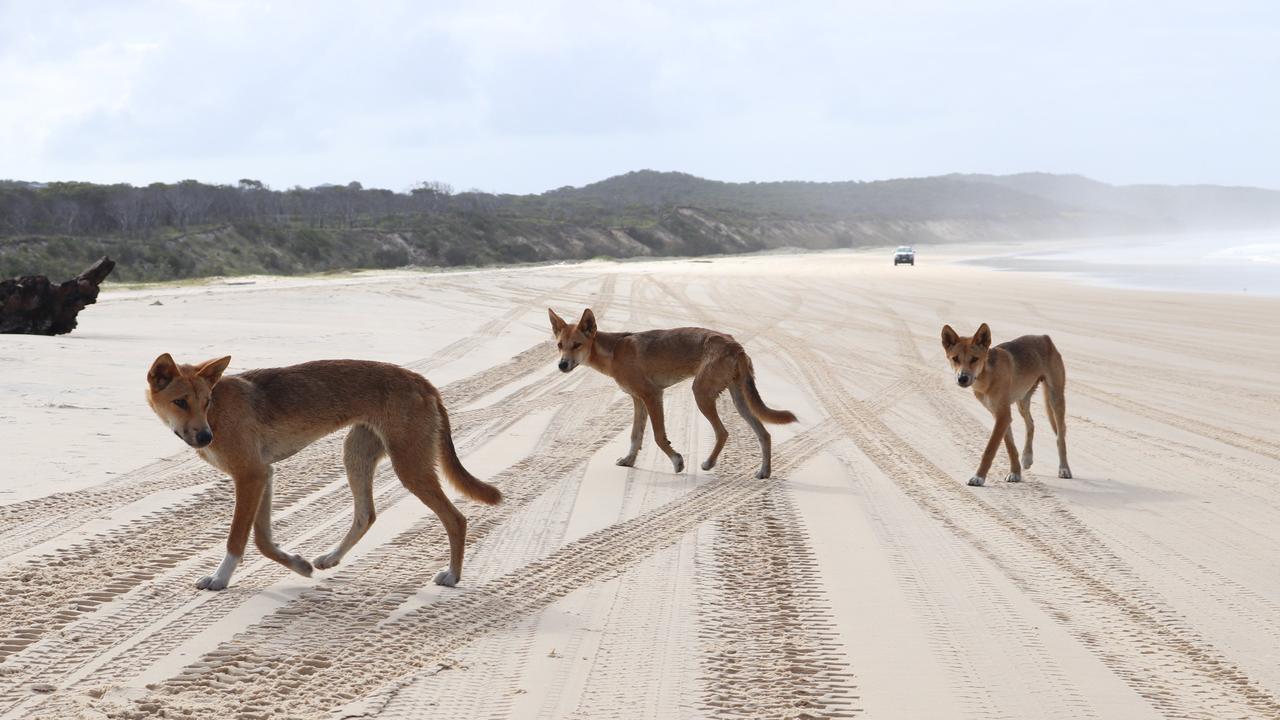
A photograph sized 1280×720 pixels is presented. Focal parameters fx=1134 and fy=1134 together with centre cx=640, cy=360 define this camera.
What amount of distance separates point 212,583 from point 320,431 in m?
0.97

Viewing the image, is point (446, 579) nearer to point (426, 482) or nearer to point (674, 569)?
point (426, 482)

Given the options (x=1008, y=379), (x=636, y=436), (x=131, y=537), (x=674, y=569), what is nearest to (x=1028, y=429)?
(x=1008, y=379)

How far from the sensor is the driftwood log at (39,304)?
1789 cm

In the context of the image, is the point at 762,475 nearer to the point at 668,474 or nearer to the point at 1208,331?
the point at 668,474

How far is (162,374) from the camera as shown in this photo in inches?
223

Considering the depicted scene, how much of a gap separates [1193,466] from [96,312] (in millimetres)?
21809

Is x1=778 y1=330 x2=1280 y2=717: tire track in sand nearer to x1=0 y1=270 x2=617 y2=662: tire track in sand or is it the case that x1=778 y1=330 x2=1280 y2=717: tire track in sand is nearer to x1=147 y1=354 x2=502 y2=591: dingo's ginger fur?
x1=147 y1=354 x2=502 y2=591: dingo's ginger fur

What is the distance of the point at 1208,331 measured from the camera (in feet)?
71.9

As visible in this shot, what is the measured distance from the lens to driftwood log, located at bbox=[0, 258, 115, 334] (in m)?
17.9

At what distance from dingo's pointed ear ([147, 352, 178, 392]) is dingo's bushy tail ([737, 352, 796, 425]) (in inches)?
208

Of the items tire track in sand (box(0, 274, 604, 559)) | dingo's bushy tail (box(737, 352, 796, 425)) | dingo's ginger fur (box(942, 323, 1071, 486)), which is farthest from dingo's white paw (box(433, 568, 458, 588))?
dingo's ginger fur (box(942, 323, 1071, 486))

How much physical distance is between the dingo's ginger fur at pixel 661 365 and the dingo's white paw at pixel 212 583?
177 inches

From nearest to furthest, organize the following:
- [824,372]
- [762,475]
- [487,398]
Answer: [762,475] → [487,398] → [824,372]

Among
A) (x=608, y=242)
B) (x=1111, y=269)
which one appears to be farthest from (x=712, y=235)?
(x=1111, y=269)
